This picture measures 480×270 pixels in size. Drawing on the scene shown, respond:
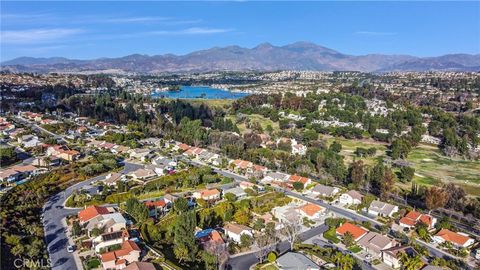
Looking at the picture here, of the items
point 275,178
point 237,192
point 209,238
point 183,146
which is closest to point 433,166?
point 275,178

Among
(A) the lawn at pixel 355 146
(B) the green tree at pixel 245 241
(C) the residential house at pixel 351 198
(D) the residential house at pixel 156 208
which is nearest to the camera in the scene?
(B) the green tree at pixel 245 241

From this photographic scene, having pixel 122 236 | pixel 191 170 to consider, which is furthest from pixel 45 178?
pixel 122 236


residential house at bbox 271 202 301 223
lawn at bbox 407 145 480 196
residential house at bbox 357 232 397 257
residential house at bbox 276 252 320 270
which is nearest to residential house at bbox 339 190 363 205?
residential house at bbox 271 202 301 223

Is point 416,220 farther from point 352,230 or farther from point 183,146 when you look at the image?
point 183,146

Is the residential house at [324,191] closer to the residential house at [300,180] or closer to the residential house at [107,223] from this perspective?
the residential house at [300,180]

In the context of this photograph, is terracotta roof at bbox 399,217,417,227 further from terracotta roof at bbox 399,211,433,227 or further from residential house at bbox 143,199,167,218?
residential house at bbox 143,199,167,218

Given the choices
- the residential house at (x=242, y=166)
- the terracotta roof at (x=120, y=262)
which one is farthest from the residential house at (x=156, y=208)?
the residential house at (x=242, y=166)

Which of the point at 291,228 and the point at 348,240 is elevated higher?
the point at 291,228
